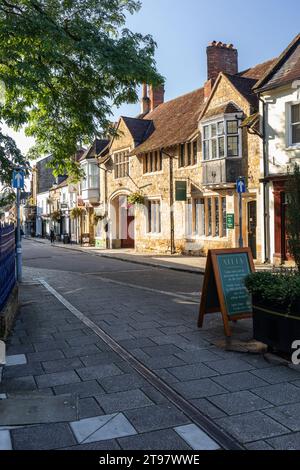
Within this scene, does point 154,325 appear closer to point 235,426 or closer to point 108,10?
point 235,426

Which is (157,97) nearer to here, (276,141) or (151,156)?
(151,156)

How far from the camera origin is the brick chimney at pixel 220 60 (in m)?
23.7

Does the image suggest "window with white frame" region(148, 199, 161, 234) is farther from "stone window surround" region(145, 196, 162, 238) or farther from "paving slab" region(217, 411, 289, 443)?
"paving slab" region(217, 411, 289, 443)

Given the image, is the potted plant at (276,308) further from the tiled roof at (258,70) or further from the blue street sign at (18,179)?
the tiled roof at (258,70)

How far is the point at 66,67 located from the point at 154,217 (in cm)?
1559

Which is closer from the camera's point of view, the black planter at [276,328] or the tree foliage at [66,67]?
the black planter at [276,328]

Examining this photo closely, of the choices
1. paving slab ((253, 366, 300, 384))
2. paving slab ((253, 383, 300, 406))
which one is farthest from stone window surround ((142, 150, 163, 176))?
paving slab ((253, 383, 300, 406))

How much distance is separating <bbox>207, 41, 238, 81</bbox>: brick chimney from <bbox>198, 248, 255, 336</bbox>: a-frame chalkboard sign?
18710mm

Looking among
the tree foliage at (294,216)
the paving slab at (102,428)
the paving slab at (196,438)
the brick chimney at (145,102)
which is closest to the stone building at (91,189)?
the brick chimney at (145,102)

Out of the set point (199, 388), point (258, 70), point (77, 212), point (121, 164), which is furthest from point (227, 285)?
point (77, 212)

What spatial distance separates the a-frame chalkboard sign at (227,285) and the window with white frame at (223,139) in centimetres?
1298

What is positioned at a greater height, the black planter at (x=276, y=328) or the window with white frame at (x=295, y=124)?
the window with white frame at (x=295, y=124)

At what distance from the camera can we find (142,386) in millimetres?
4836

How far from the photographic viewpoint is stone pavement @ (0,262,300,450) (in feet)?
12.1
